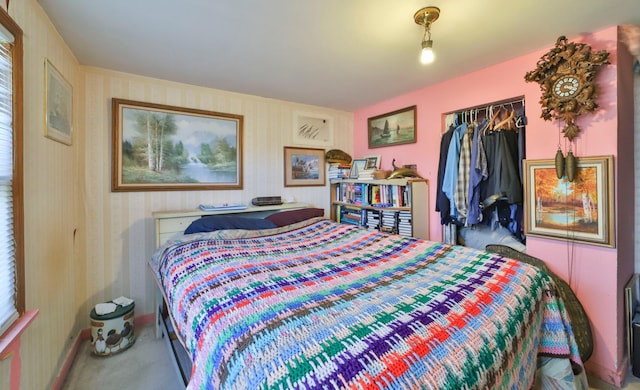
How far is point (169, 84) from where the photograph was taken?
256 cm

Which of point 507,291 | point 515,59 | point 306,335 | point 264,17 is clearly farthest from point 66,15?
point 515,59

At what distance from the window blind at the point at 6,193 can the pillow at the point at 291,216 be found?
64.1 inches

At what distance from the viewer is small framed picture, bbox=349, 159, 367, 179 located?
Answer: 3.48m

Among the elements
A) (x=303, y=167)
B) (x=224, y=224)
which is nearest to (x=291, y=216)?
(x=224, y=224)

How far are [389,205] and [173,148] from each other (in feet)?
7.71

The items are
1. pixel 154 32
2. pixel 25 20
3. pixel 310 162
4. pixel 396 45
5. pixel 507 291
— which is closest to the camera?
pixel 507 291

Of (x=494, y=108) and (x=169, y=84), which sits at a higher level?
(x=169, y=84)

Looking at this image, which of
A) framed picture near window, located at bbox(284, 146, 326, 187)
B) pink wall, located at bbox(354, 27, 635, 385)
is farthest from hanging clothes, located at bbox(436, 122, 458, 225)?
framed picture near window, located at bbox(284, 146, 326, 187)

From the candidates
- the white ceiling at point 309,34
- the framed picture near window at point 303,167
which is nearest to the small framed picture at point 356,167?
the framed picture near window at point 303,167

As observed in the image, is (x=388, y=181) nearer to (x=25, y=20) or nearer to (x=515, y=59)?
(x=515, y=59)

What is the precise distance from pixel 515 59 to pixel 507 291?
1966 millimetres

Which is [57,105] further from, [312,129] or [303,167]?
[312,129]

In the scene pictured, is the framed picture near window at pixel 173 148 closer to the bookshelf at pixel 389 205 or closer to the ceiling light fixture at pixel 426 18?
the bookshelf at pixel 389 205

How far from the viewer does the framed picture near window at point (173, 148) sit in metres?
2.36
